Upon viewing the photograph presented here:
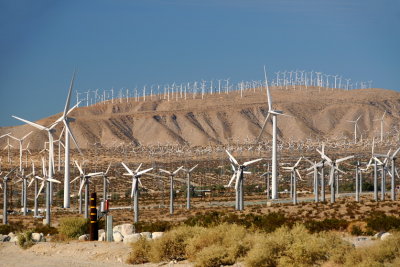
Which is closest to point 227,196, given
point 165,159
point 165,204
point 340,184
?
point 165,204

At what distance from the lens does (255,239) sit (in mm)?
26078

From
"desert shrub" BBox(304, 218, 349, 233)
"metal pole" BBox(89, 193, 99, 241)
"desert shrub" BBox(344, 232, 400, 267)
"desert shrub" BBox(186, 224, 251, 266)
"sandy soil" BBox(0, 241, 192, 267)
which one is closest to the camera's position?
"desert shrub" BBox(344, 232, 400, 267)

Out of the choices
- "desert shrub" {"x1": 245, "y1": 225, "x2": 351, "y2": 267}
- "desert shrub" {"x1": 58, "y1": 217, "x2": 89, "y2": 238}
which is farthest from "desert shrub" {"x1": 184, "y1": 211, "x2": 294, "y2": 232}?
"desert shrub" {"x1": 245, "y1": 225, "x2": 351, "y2": 267}

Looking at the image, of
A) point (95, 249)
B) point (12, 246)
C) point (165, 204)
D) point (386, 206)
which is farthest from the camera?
point (165, 204)

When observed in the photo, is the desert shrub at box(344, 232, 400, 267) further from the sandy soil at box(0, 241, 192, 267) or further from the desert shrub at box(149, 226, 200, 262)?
the desert shrub at box(149, 226, 200, 262)

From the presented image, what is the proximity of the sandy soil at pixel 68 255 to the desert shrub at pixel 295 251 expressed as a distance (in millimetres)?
3544

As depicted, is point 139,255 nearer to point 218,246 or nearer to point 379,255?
point 218,246

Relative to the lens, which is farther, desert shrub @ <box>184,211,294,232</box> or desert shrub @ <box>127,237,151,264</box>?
desert shrub @ <box>184,211,294,232</box>

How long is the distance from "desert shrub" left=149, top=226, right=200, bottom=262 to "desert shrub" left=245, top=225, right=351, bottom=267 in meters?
4.26

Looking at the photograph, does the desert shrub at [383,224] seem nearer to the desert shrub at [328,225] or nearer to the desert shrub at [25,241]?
the desert shrub at [328,225]

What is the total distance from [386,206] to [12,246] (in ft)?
127

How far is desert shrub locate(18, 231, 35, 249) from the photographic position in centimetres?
3556

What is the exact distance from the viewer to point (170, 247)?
91.7ft

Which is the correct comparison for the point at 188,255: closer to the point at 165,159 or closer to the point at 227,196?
the point at 227,196
